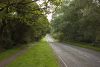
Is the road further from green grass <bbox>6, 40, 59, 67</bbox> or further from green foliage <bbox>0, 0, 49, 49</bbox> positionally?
green foliage <bbox>0, 0, 49, 49</bbox>

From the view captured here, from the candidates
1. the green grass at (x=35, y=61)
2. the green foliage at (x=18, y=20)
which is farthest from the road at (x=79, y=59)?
the green foliage at (x=18, y=20)

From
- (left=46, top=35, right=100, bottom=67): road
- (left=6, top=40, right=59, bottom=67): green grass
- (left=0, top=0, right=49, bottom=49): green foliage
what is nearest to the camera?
(left=0, top=0, right=49, bottom=49): green foliage

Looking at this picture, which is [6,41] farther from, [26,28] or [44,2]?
[44,2]

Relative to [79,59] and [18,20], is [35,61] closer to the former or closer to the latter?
[79,59]

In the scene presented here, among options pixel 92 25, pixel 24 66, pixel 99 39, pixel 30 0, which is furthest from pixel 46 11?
pixel 99 39

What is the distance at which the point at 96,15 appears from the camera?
3891 cm

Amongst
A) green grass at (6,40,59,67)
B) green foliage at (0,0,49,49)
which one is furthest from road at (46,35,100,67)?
green foliage at (0,0,49,49)

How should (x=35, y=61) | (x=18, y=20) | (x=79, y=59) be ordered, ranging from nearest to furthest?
(x=35, y=61)
(x=79, y=59)
(x=18, y=20)

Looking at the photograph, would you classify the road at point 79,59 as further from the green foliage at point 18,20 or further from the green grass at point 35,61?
the green foliage at point 18,20

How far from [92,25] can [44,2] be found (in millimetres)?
28968

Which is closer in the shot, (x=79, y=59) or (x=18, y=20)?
(x=79, y=59)

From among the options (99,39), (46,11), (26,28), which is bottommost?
(99,39)

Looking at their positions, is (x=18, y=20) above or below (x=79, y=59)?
above

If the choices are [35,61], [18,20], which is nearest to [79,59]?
[35,61]
